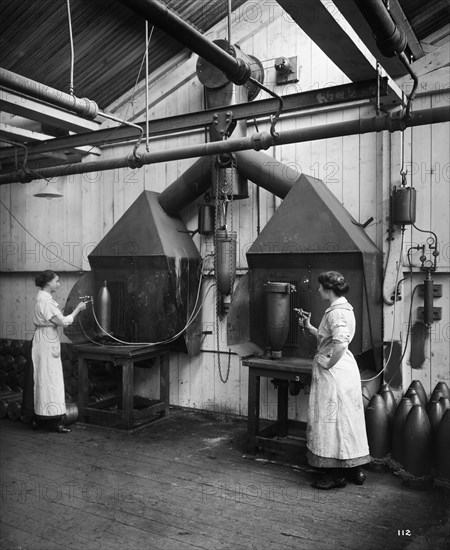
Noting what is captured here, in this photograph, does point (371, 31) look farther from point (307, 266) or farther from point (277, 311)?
point (277, 311)

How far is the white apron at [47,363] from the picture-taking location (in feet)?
17.1

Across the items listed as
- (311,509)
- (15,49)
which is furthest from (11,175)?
(311,509)

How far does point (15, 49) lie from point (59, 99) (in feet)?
7.68

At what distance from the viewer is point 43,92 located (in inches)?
142

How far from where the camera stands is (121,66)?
6.11 m

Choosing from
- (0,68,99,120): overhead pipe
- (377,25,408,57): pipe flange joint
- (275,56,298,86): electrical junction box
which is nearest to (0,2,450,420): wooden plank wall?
(275,56,298,86): electrical junction box

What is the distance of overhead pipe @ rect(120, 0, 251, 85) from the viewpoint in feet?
7.19

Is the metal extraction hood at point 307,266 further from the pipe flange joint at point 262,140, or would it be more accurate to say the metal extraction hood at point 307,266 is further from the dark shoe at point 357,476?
the dark shoe at point 357,476

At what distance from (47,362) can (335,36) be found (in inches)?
158

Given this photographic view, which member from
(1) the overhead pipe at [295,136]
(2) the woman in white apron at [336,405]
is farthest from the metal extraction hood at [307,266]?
(1) the overhead pipe at [295,136]

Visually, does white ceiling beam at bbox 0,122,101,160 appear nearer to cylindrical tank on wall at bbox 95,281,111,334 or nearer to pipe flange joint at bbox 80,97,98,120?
cylindrical tank on wall at bbox 95,281,111,334

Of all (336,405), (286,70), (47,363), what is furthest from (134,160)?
(336,405)

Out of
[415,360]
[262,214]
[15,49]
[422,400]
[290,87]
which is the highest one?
[15,49]

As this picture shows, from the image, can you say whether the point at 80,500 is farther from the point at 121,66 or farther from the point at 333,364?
the point at 121,66
